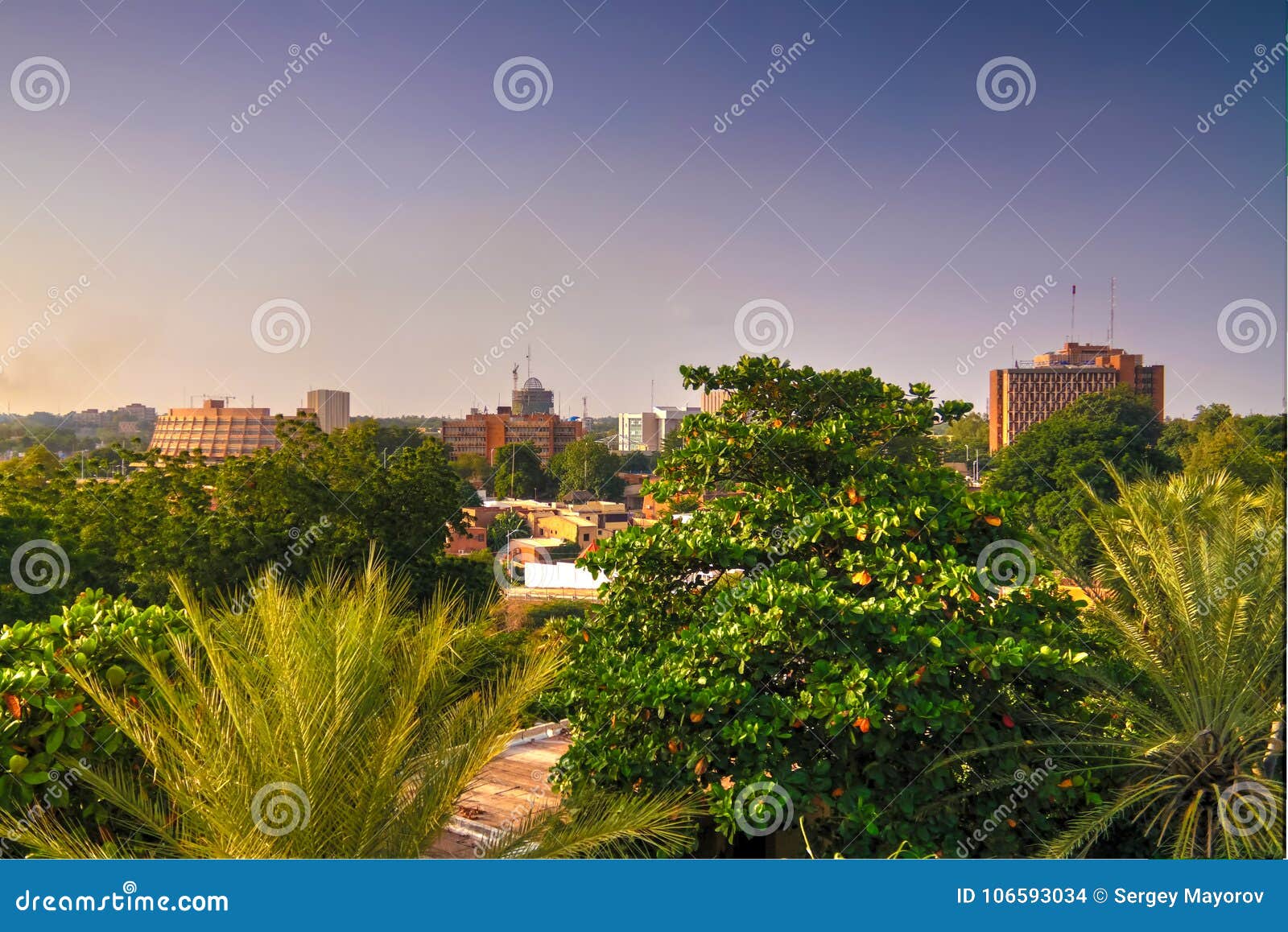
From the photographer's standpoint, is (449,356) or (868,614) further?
(449,356)

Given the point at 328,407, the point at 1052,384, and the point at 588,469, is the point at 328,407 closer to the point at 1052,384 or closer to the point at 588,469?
the point at 588,469

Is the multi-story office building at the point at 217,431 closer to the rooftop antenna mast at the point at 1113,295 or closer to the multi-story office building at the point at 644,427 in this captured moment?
the multi-story office building at the point at 644,427

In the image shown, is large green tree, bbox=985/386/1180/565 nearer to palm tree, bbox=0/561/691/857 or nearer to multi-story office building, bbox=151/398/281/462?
multi-story office building, bbox=151/398/281/462

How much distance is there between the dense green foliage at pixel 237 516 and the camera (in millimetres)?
5328

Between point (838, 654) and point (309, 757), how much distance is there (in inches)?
50.5

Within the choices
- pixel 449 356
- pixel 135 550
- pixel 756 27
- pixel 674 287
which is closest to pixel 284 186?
pixel 449 356

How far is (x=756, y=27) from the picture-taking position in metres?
3.58

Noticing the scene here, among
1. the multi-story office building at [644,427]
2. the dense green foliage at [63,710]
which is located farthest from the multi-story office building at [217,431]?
the dense green foliage at [63,710]

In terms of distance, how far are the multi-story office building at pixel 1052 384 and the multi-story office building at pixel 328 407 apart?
10.0m

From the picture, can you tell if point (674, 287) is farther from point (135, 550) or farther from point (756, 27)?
point (135, 550)

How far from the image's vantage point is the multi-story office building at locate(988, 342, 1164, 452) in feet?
42.6

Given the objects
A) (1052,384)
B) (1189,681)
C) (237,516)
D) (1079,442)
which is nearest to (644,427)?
(1189,681)

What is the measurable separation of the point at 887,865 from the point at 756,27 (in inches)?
133

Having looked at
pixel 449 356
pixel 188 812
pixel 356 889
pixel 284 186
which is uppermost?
pixel 284 186
